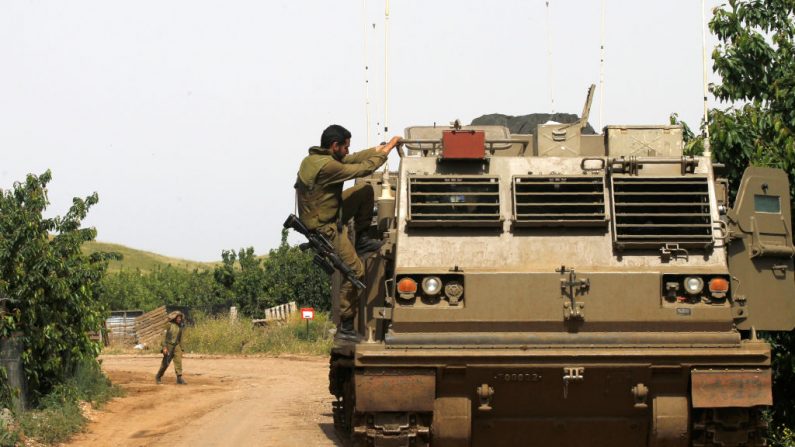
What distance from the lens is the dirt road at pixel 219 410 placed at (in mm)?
13102

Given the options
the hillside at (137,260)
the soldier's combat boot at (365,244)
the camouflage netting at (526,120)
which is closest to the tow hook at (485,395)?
the soldier's combat boot at (365,244)

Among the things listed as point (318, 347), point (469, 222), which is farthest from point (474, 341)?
point (318, 347)

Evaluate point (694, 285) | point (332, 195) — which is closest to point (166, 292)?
point (332, 195)

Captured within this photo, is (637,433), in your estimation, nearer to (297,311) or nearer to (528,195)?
(528,195)

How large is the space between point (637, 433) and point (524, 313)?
1275mm

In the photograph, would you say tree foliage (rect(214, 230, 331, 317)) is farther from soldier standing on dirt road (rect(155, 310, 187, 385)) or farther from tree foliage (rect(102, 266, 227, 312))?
soldier standing on dirt road (rect(155, 310, 187, 385))

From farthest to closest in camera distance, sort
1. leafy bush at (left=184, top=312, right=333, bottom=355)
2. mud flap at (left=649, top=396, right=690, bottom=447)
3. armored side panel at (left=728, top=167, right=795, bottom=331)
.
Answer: leafy bush at (left=184, top=312, right=333, bottom=355)
armored side panel at (left=728, top=167, right=795, bottom=331)
mud flap at (left=649, top=396, right=690, bottom=447)

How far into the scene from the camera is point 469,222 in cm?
962

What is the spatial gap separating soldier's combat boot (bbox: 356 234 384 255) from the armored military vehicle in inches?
16.3

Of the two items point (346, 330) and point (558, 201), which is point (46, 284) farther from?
point (558, 201)

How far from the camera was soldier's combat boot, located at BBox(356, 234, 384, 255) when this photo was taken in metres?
10.6

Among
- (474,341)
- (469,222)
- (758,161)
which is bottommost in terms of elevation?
(474,341)

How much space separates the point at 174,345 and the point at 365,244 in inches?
502

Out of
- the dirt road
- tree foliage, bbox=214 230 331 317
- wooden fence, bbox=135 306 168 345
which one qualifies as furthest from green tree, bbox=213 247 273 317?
the dirt road
